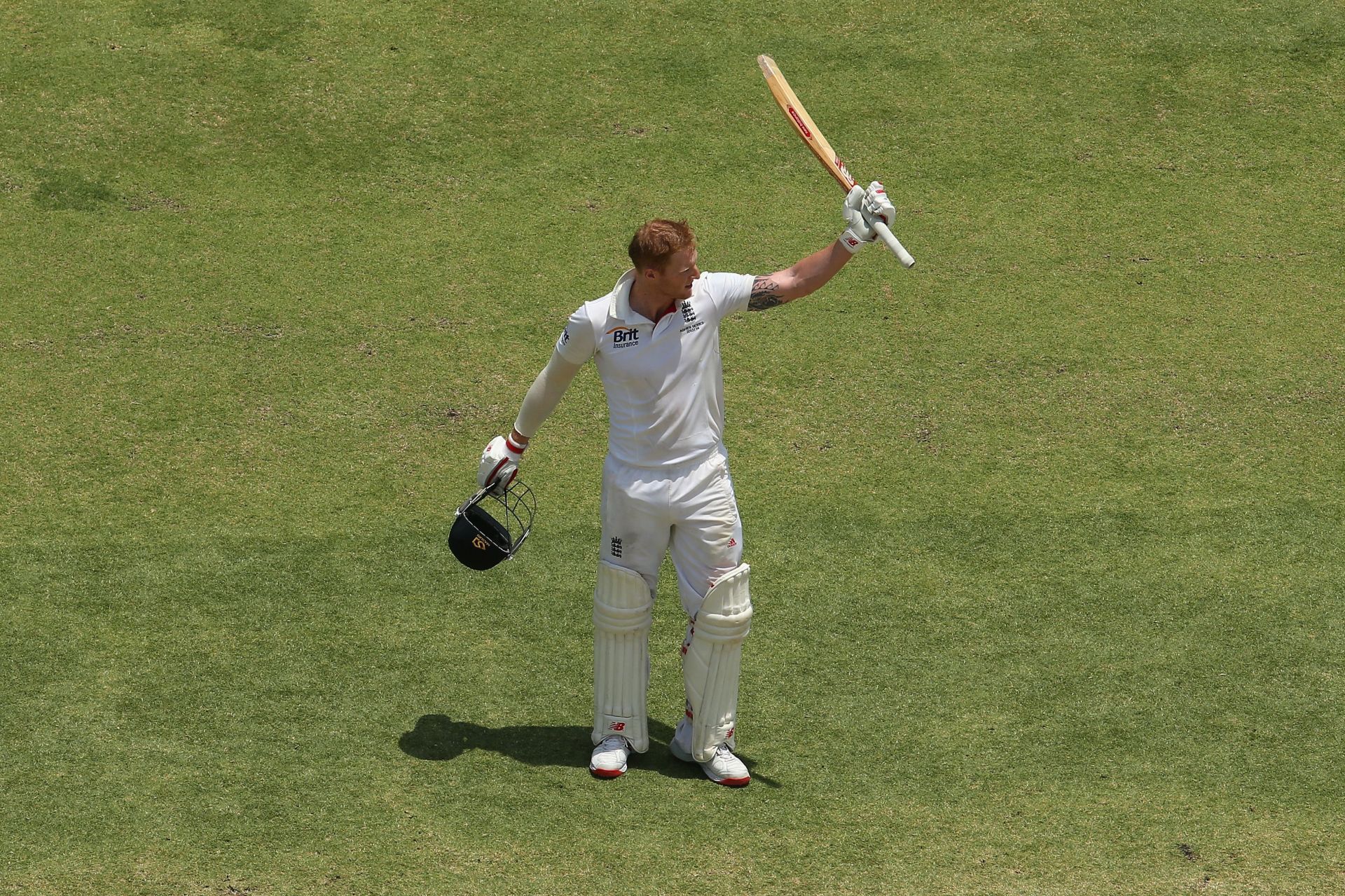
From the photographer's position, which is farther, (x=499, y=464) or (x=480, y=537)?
(x=480, y=537)

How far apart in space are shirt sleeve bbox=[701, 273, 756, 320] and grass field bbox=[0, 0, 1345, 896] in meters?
1.87

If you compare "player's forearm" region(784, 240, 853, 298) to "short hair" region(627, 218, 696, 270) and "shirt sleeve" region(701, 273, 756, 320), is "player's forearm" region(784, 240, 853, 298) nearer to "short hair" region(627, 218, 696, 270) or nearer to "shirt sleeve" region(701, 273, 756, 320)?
"shirt sleeve" region(701, 273, 756, 320)

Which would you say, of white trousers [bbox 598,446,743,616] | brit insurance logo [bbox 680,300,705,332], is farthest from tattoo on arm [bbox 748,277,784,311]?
white trousers [bbox 598,446,743,616]

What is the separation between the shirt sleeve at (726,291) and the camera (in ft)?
19.9

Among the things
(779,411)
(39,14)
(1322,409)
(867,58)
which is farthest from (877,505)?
(39,14)

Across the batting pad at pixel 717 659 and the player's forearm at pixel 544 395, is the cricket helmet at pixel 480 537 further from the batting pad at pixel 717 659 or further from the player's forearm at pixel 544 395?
the batting pad at pixel 717 659

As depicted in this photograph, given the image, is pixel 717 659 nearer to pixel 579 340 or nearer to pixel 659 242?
pixel 579 340

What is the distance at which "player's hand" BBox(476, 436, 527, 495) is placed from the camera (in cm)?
635

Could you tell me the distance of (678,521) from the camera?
6.07 metres

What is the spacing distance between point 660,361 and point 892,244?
997 mm

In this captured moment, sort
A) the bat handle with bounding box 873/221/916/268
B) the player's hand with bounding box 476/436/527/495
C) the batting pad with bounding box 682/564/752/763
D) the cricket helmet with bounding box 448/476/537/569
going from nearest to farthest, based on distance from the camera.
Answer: the bat handle with bounding box 873/221/916/268 → the batting pad with bounding box 682/564/752/763 → the player's hand with bounding box 476/436/527/495 → the cricket helmet with bounding box 448/476/537/569

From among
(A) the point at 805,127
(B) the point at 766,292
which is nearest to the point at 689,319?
(B) the point at 766,292

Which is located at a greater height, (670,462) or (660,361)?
(660,361)

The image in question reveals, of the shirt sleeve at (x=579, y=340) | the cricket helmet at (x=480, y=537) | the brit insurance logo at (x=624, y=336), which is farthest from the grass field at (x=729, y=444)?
the brit insurance logo at (x=624, y=336)
